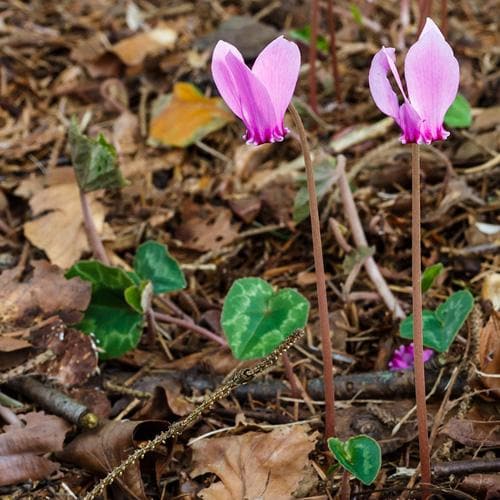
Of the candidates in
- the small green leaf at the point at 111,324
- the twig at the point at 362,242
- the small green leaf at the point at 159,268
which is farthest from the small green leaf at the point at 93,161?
the twig at the point at 362,242

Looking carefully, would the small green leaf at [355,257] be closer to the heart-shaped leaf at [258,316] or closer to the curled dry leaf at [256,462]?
the heart-shaped leaf at [258,316]

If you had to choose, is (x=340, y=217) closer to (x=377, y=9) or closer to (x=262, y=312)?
(x=262, y=312)

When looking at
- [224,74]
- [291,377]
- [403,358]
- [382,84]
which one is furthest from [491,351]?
[224,74]

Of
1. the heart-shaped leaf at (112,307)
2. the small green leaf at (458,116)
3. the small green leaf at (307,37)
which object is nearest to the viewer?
the heart-shaped leaf at (112,307)

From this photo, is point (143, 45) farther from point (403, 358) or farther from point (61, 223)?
point (403, 358)

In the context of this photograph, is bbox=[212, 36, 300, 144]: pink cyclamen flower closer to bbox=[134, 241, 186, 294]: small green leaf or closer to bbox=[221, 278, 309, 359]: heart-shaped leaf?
bbox=[221, 278, 309, 359]: heart-shaped leaf

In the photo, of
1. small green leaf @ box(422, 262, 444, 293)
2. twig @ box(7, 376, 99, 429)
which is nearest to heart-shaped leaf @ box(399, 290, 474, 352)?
small green leaf @ box(422, 262, 444, 293)

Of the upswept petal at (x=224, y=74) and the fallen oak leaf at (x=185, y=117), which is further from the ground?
the upswept petal at (x=224, y=74)
